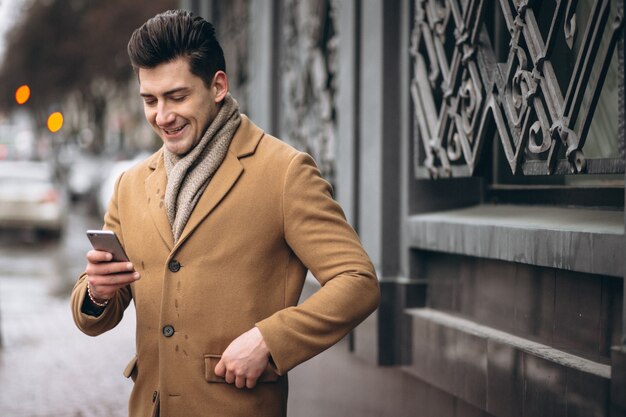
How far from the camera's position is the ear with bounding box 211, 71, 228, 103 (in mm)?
2908

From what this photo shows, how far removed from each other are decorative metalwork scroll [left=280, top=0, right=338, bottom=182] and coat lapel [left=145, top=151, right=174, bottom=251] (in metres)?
5.49

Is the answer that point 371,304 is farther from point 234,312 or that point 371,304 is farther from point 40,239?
point 40,239

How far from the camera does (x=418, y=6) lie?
21.3ft

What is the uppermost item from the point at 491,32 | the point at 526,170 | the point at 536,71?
the point at 491,32

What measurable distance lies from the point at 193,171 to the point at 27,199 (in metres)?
20.0

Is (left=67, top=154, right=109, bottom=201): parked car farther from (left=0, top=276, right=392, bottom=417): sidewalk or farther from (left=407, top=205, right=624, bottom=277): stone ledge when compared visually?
(left=407, top=205, right=624, bottom=277): stone ledge

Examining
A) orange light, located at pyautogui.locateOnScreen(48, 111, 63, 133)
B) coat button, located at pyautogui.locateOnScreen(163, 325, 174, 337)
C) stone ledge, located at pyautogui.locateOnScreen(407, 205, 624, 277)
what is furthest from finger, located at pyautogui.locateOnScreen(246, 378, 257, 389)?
orange light, located at pyautogui.locateOnScreen(48, 111, 63, 133)

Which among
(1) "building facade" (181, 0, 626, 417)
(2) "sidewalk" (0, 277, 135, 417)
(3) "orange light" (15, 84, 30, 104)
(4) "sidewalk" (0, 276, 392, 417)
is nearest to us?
(1) "building facade" (181, 0, 626, 417)

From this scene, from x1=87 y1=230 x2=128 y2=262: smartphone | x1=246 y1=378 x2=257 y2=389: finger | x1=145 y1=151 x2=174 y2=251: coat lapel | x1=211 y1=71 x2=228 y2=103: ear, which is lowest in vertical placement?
x1=246 y1=378 x2=257 y2=389: finger

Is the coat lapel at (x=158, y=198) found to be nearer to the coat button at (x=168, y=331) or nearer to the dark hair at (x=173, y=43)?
the coat button at (x=168, y=331)

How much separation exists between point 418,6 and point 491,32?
0.67m

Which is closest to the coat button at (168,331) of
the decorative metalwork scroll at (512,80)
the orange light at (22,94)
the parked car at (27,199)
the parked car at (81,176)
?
the decorative metalwork scroll at (512,80)

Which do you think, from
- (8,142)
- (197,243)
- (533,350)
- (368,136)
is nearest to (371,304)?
(197,243)

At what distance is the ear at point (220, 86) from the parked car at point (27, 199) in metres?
20.0
